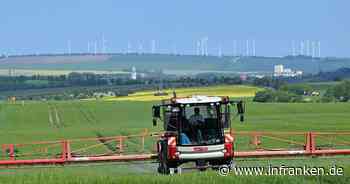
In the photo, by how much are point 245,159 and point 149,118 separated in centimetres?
4462

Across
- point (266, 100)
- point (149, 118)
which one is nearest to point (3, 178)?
point (149, 118)

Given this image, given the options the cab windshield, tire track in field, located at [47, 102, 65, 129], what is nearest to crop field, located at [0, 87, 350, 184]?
tire track in field, located at [47, 102, 65, 129]

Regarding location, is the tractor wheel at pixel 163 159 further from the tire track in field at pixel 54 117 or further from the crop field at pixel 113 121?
the tire track in field at pixel 54 117

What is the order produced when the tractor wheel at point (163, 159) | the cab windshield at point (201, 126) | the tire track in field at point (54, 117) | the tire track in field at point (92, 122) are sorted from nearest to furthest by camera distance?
the cab windshield at point (201, 126), the tractor wheel at point (163, 159), the tire track in field at point (92, 122), the tire track in field at point (54, 117)

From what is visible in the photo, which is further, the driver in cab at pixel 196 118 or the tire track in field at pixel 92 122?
the tire track in field at pixel 92 122

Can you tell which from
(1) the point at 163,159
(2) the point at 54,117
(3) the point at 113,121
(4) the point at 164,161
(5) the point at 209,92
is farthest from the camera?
(5) the point at 209,92

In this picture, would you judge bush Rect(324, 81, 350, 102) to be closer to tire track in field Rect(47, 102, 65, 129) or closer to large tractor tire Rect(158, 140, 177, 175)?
tire track in field Rect(47, 102, 65, 129)

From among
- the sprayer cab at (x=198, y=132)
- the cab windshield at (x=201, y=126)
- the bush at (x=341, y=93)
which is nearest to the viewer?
the sprayer cab at (x=198, y=132)

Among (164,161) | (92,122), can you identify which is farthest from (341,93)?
(164,161)

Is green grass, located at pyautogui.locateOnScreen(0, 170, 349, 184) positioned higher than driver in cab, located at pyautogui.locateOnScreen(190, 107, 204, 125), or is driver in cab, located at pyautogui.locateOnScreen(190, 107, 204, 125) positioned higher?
driver in cab, located at pyautogui.locateOnScreen(190, 107, 204, 125)

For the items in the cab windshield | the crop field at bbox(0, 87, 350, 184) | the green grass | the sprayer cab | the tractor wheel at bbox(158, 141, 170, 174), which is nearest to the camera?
the green grass

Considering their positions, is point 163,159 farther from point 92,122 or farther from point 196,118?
point 92,122

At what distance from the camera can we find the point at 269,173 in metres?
17.2

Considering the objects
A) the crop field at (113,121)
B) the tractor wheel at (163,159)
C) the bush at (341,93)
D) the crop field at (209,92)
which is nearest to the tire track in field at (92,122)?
the crop field at (113,121)
